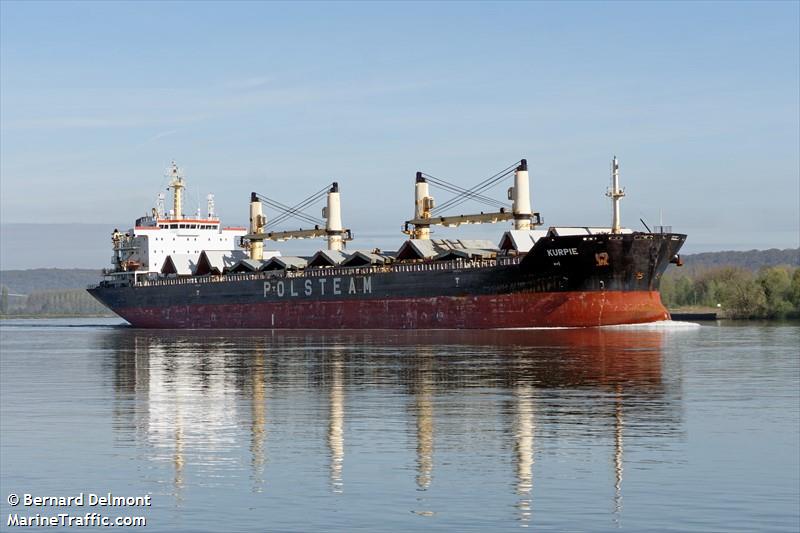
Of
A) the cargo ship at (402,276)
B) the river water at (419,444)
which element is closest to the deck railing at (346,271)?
the cargo ship at (402,276)

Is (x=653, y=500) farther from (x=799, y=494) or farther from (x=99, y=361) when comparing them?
(x=99, y=361)

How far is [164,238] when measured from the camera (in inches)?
3386

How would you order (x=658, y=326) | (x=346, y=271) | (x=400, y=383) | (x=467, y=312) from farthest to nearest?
(x=346, y=271) < (x=467, y=312) < (x=658, y=326) < (x=400, y=383)

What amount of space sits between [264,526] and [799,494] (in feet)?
20.3

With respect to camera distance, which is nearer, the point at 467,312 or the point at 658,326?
the point at 658,326

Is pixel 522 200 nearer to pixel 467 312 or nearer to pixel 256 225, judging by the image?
pixel 467 312

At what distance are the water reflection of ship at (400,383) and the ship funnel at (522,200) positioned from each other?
13352 mm

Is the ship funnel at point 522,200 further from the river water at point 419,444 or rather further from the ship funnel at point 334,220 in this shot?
the river water at point 419,444

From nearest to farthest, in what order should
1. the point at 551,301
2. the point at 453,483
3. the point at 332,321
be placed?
the point at 453,483, the point at 551,301, the point at 332,321

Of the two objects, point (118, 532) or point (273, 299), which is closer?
point (118, 532)

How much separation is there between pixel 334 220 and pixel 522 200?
57.8 feet

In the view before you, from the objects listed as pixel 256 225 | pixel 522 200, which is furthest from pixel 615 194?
pixel 256 225

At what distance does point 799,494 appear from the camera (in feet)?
44.1

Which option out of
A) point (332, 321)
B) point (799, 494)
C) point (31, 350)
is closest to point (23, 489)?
point (799, 494)
